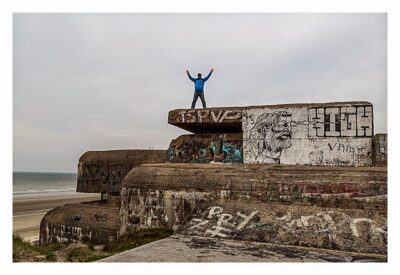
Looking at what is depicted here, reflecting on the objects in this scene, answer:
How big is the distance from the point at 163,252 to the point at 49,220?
8.95 meters

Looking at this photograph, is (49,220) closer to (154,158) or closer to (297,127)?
(154,158)

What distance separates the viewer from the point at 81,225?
11.5m

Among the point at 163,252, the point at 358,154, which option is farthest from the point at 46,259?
the point at 358,154

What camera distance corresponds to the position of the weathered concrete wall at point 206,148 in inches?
404

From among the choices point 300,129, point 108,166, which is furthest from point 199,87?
point 108,166

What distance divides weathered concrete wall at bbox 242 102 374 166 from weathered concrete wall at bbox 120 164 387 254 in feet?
3.52

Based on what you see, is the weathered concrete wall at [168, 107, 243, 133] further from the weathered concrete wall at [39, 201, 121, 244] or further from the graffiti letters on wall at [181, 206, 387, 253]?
the weathered concrete wall at [39, 201, 121, 244]

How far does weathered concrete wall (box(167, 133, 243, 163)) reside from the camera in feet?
33.7

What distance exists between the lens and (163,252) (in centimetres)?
538

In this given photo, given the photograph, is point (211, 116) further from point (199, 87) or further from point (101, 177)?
point (101, 177)

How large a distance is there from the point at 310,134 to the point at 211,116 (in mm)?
3024

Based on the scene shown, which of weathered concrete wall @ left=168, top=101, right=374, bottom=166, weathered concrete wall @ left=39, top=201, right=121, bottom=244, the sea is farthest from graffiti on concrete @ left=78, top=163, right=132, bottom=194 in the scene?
the sea

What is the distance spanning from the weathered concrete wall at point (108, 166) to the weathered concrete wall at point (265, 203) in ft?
14.4

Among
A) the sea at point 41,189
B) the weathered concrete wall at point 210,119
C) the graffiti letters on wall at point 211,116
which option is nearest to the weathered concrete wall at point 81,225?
the weathered concrete wall at point 210,119
